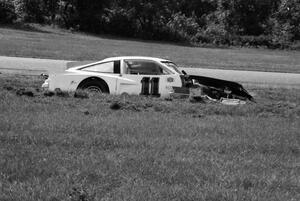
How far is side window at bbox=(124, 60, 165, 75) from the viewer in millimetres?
13164

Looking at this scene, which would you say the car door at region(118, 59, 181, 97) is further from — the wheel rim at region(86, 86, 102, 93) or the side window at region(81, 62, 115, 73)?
the wheel rim at region(86, 86, 102, 93)

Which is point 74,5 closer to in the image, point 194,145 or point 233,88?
point 233,88

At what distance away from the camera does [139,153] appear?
6262 millimetres

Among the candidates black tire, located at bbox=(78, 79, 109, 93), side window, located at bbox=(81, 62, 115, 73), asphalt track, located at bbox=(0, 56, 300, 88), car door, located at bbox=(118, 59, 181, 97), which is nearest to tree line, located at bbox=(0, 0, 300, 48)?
asphalt track, located at bbox=(0, 56, 300, 88)

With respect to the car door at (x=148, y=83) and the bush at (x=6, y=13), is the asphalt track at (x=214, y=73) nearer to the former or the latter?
the car door at (x=148, y=83)

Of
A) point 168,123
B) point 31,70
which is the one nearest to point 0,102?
point 168,123

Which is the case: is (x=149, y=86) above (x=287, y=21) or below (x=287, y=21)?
below

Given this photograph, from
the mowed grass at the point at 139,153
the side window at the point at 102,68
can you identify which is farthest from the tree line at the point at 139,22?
the mowed grass at the point at 139,153

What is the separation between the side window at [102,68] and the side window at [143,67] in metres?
0.41

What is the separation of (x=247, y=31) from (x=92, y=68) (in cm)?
4302

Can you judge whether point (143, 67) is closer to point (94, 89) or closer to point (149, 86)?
point (149, 86)

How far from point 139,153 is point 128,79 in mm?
6871

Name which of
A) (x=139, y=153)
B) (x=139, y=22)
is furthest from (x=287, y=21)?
(x=139, y=153)

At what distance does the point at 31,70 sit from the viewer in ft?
62.6
